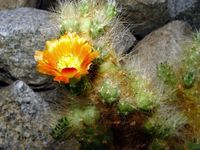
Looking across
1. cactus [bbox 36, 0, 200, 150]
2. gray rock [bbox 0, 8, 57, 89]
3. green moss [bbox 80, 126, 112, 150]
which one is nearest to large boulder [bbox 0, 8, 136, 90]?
gray rock [bbox 0, 8, 57, 89]

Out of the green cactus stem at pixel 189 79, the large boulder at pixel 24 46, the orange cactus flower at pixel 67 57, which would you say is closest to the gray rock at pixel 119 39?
the large boulder at pixel 24 46

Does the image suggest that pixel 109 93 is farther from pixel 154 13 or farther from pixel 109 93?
pixel 154 13

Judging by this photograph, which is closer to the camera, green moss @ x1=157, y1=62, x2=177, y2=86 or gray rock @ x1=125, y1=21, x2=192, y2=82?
green moss @ x1=157, y1=62, x2=177, y2=86

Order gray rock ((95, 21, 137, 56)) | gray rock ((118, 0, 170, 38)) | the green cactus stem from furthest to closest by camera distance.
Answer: gray rock ((118, 0, 170, 38)), gray rock ((95, 21, 137, 56)), the green cactus stem

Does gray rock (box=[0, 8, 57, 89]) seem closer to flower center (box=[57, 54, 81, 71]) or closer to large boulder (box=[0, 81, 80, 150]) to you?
large boulder (box=[0, 81, 80, 150])

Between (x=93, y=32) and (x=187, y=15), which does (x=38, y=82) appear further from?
(x=187, y=15)

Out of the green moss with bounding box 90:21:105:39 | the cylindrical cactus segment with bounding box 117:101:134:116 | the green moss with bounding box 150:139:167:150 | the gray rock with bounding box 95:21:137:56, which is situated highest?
the green moss with bounding box 90:21:105:39

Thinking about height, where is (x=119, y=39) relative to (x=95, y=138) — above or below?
above

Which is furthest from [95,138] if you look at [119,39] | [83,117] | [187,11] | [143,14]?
[187,11]
